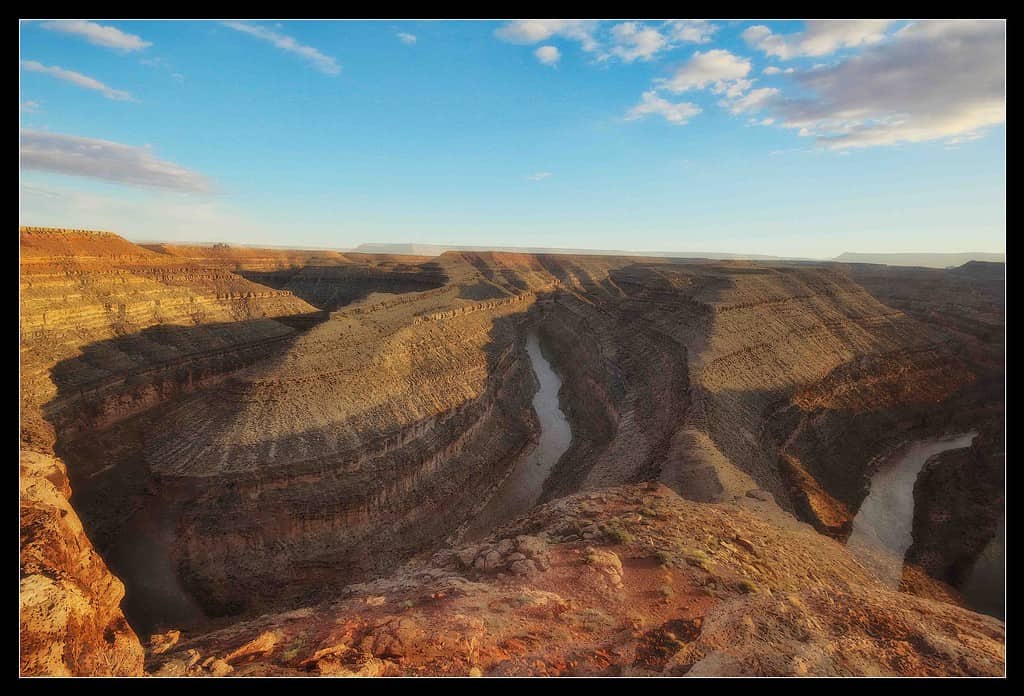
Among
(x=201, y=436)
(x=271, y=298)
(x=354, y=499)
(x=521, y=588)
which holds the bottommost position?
(x=354, y=499)

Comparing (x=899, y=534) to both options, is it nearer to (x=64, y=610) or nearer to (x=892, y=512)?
(x=892, y=512)

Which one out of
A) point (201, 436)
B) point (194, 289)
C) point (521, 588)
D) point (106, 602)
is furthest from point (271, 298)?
point (521, 588)

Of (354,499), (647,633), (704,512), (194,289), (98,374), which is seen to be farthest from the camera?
(194,289)

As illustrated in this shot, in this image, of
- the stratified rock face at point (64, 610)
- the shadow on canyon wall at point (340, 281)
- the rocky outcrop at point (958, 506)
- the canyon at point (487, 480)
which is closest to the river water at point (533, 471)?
the canyon at point (487, 480)

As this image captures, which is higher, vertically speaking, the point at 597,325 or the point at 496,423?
the point at 597,325

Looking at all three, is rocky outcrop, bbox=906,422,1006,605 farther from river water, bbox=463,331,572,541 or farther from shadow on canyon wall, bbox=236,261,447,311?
shadow on canyon wall, bbox=236,261,447,311

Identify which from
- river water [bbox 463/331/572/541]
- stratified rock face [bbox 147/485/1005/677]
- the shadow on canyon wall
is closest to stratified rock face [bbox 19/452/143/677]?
stratified rock face [bbox 147/485/1005/677]

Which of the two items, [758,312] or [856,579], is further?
[758,312]

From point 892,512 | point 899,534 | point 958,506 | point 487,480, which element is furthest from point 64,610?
point 958,506

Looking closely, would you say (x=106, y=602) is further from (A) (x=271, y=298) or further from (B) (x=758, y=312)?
(B) (x=758, y=312)
